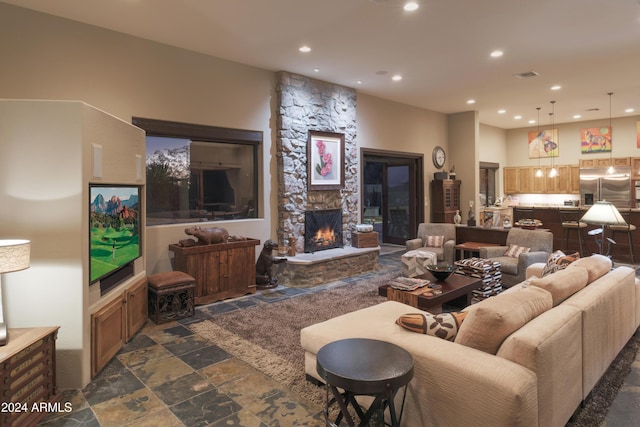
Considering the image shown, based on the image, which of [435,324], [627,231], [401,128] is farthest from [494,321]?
[627,231]

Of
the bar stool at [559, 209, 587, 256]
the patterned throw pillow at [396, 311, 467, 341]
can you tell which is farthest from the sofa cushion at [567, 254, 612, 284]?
the bar stool at [559, 209, 587, 256]

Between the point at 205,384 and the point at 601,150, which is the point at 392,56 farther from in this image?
the point at 601,150

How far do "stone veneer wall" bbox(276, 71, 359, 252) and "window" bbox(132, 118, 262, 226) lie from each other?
0.45 meters

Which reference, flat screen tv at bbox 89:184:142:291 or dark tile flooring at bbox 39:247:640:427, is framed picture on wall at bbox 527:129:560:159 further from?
flat screen tv at bbox 89:184:142:291

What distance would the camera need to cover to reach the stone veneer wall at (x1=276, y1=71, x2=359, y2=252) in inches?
Answer: 243

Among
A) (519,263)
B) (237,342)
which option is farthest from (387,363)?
(519,263)

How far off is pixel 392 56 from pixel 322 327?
4213mm

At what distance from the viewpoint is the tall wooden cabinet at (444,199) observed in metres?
9.02

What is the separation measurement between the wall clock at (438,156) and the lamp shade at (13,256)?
8394 mm

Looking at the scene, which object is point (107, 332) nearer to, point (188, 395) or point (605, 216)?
point (188, 395)

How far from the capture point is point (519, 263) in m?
5.29

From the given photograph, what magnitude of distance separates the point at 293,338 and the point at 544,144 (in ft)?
34.3

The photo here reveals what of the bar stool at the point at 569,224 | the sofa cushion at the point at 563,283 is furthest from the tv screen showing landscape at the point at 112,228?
the bar stool at the point at 569,224

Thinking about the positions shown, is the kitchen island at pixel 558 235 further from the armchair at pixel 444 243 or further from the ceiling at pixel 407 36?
the ceiling at pixel 407 36
